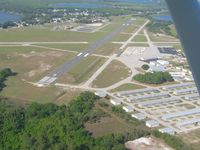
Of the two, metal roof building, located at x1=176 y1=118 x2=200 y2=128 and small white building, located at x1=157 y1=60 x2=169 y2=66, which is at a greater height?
metal roof building, located at x1=176 y1=118 x2=200 y2=128

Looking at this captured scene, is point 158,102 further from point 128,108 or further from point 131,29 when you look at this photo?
point 131,29

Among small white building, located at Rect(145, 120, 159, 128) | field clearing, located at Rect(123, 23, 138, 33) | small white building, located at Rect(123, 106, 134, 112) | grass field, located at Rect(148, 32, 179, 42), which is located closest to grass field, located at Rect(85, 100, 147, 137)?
small white building, located at Rect(145, 120, 159, 128)

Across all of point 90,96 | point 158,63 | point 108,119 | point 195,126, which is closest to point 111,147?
point 108,119

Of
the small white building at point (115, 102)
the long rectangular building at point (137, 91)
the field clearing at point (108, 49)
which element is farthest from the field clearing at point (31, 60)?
the small white building at point (115, 102)

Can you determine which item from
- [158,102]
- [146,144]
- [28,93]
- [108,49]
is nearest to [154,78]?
[158,102]

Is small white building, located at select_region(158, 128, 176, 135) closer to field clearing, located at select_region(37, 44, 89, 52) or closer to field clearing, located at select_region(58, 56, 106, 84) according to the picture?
field clearing, located at select_region(58, 56, 106, 84)
